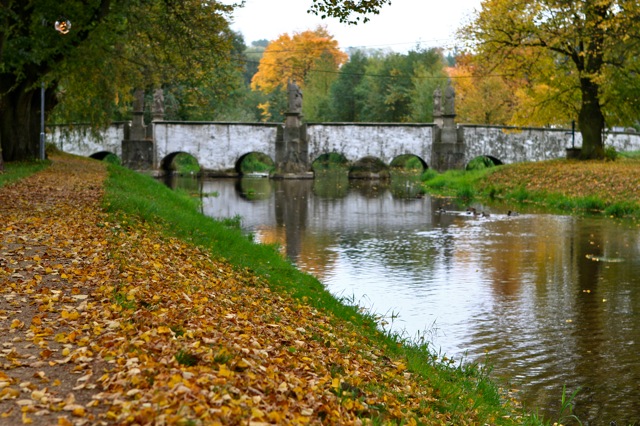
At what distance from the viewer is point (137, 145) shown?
50.3 meters

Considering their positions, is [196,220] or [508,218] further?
[508,218]

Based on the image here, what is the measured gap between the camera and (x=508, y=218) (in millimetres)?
25812

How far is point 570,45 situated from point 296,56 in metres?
58.2

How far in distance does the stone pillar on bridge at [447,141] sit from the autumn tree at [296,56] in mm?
39193

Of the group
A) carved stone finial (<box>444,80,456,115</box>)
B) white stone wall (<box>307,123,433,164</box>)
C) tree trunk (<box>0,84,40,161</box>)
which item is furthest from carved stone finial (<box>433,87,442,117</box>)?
tree trunk (<box>0,84,40,161</box>)

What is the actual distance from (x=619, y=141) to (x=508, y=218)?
29.4 m

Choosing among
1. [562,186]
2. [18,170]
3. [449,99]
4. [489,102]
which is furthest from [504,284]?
[489,102]

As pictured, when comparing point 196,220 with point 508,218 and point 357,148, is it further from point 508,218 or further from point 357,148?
point 357,148

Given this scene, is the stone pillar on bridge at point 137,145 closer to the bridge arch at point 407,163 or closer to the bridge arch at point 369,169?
the bridge arch at point 369,169

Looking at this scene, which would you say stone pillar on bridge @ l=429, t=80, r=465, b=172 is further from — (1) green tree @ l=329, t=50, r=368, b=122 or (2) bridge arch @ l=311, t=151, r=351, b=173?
(1) green tree @ l=329, t=50, r=368, b=122

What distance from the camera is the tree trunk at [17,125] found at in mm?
27516

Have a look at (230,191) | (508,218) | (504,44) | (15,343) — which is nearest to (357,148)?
(230,191)

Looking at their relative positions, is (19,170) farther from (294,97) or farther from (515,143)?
(515,143)

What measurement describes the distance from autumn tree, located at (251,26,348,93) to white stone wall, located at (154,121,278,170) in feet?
122
